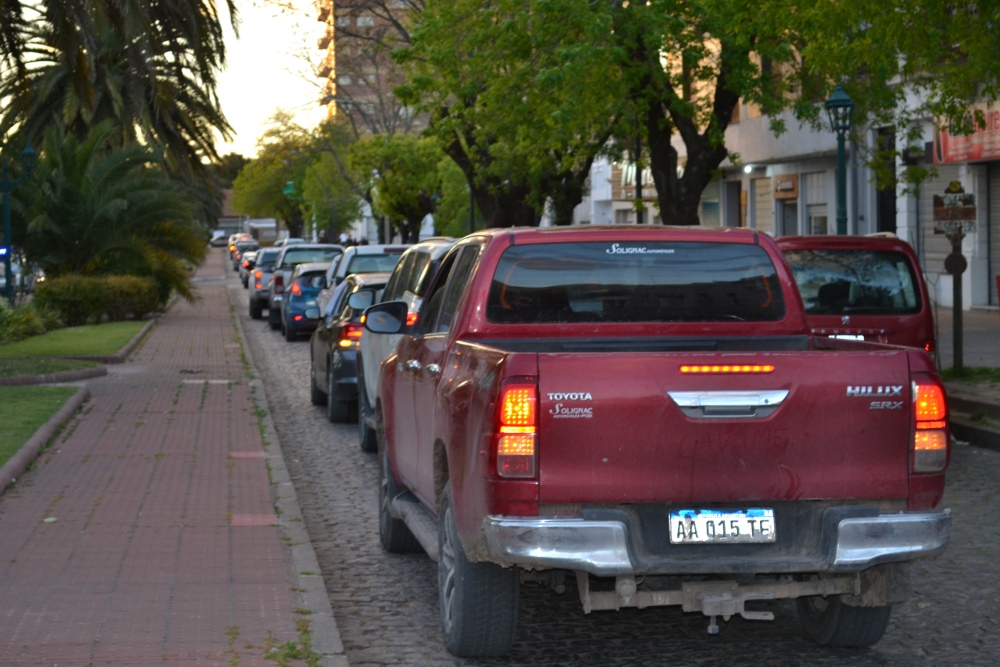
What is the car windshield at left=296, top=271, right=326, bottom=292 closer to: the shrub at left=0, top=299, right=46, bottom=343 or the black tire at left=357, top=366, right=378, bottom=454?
the shrub at left=0, top=299, right=46, bottom=343

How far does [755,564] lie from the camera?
18.1 ft

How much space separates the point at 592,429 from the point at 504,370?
39 cm

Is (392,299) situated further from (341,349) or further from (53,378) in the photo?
(53,378)

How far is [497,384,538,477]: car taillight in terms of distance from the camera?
17.7ft

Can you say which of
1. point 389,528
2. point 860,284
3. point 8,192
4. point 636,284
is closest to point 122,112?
point 8,192

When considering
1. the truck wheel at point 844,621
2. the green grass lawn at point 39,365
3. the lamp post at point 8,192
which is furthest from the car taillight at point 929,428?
the lamp post at point 8,192

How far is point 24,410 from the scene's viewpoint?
48.1 feet

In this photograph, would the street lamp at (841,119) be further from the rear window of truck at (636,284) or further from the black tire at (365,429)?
the rear window of truck at (636,284)

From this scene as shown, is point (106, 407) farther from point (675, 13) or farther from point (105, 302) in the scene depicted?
point (105, 302)

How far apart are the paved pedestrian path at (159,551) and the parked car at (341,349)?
0.83 meters

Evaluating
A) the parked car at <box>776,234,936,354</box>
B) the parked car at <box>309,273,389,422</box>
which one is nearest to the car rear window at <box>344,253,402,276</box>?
the parked car at <box>309,273,389,422</box>

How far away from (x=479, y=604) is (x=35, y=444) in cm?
723

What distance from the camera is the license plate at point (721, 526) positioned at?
5.53m

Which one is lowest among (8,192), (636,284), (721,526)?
(721,526)
